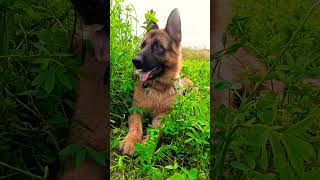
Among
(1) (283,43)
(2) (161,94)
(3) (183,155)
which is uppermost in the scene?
(1) (283,43)

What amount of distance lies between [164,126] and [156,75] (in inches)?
6.2

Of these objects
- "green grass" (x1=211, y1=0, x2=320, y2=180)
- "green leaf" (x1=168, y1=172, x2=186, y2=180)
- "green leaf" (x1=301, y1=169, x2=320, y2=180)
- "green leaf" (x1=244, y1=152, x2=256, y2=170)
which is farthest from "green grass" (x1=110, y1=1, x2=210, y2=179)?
"green leaf" (x1=301, y1=169, x2=320, y2=180)

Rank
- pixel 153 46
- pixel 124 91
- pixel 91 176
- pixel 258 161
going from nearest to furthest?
pixel 258 161, pixel 91 176, pixel 124 91, pixel 153 46

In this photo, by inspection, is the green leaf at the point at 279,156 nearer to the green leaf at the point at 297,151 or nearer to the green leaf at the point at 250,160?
the green leaf at the point at 297,151

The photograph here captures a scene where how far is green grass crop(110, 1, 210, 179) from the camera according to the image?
3.37ft

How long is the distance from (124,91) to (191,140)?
0.71ft

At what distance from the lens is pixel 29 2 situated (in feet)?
2.45

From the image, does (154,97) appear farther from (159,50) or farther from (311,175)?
(311,175)

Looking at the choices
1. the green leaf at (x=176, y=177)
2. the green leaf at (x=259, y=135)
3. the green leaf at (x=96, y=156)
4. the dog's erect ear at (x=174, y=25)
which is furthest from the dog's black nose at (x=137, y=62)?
the green leaf at (x=259, y=135)

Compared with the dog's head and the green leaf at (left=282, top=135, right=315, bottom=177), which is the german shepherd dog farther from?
the green leaf at (left=282, top=135, right=315, bottom=177)

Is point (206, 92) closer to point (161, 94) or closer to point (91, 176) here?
point (161, 94)

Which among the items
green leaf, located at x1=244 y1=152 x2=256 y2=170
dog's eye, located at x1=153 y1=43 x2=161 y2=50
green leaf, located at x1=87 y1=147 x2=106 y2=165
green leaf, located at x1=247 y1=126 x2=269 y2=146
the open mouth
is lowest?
green leaf, located at x1=87 y1=147 x2=106 y2=165

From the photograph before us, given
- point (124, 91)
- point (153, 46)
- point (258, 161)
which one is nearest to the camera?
point (258, 161)

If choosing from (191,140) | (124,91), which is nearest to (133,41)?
(124,91)
